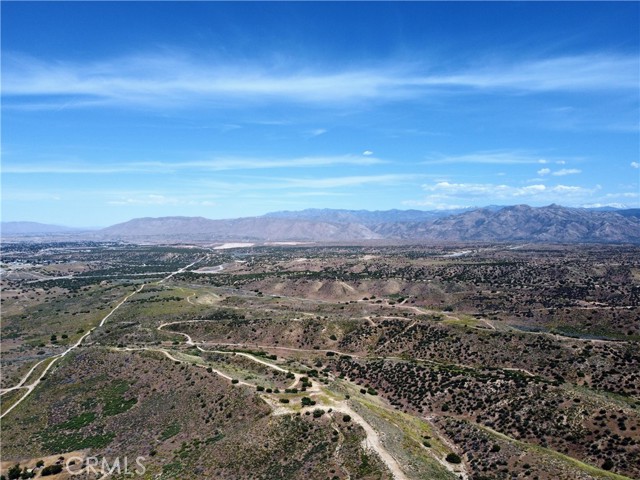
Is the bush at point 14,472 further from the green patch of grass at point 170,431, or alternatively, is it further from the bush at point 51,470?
the green patch of grass at point 170,431

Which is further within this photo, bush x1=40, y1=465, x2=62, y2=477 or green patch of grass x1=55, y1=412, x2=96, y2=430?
green patch of grass x1=55, y1=412, x2=96, y2=430

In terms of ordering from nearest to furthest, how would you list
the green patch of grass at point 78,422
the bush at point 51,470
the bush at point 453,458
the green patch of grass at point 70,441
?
the bush at point 453,458 < the bush at point 51,470 < the green patch of grass at point 70,441 < the green patch of grass at point 78,422

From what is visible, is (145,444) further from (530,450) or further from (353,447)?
(530,450)

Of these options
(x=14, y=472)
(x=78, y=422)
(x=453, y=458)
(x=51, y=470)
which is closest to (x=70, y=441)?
(x=78, y=422)

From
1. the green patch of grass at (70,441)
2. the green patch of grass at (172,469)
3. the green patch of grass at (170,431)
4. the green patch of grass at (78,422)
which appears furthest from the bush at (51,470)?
the green patch of grass at (172,469)

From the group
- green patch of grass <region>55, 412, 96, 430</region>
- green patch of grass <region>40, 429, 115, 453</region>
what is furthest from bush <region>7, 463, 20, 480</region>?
green patch of grass <region>55, 412, 96, 430</region>

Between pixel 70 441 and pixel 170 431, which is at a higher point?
pixel 170 431

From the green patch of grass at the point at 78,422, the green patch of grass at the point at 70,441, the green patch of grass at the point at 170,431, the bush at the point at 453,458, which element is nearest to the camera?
the bush at the point at 453,458

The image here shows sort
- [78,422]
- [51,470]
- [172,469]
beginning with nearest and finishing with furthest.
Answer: [172,469]
[51,470]
[78,422]

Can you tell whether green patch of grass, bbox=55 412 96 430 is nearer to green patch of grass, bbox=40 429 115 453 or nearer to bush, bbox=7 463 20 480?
green patch of grass, bbox=40 429 115 453

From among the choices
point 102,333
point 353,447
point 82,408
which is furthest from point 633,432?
point 102,333

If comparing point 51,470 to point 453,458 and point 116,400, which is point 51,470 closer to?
point 116,400
